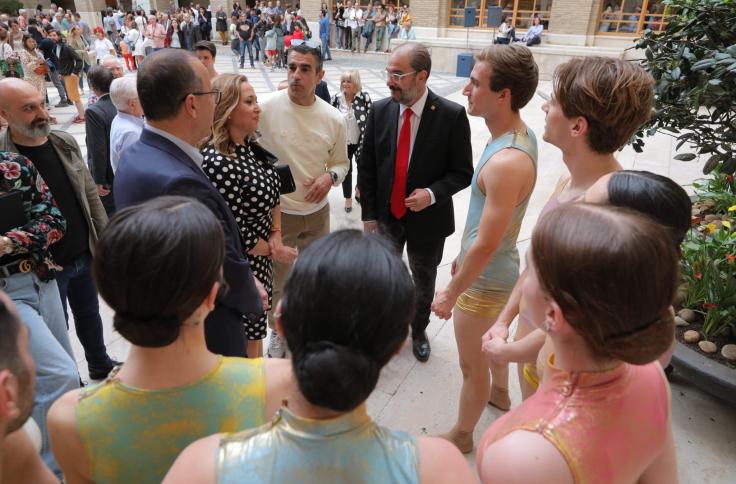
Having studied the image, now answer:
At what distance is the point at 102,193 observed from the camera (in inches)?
144

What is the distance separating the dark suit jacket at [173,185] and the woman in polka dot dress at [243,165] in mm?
386

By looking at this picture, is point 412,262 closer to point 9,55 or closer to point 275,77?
point 9,55

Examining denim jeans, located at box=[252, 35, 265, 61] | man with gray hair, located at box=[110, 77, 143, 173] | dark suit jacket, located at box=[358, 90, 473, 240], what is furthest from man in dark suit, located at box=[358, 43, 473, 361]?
denim jeans, located at box=[252, 35, 265, 61]

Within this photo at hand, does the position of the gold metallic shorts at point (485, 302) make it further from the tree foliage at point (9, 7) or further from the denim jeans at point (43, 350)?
the tree foliage at point (9, 7)

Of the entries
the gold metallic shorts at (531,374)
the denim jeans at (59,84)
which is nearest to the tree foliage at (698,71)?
the gold metallic shorts at (531,374)

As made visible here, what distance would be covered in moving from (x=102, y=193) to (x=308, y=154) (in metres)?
1.81

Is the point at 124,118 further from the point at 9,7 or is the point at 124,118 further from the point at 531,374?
the point at 9,7

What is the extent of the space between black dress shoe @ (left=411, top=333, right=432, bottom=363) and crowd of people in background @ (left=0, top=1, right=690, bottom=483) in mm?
19

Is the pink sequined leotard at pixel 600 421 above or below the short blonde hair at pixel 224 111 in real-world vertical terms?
below

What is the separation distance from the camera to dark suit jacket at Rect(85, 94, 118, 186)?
3607 mm

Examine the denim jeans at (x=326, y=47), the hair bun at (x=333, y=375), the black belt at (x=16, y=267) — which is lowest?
the denim jeans at (x=326, y=47)

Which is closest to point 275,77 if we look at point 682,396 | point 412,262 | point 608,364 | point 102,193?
point 102,193

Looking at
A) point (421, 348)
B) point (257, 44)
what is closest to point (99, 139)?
point (421, 348)

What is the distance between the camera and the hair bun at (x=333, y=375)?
760 millimetres
